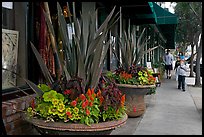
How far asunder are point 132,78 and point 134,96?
426 mm

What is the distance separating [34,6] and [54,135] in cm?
217

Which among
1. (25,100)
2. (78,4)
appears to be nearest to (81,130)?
(25,100)

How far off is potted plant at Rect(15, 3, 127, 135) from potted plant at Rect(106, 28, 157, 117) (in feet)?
8.75

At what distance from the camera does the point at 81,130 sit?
293 centimetres

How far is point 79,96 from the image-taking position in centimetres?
314

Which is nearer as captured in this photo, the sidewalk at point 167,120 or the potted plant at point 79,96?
the potted plant at point 79,96

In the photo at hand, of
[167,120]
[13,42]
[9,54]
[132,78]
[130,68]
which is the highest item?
[13,42]

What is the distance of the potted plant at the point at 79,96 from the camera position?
9.84 feet

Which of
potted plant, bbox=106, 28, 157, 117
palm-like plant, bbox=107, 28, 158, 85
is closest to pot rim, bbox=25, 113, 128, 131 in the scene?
potted plant, bbox=106, 28, 157, 117

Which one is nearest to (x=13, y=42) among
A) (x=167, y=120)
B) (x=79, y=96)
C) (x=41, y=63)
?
(x=41, y=63)

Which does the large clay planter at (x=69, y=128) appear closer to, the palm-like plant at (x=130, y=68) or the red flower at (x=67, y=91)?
the red flower at (x=67, y=91)

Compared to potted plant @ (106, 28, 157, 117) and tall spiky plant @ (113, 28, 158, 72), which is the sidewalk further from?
tall spiky plant @ (113, 28, 158, 72)

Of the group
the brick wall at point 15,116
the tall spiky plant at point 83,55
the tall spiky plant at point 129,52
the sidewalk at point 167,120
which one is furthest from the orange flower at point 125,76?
the tall spiky plant at point 83,55

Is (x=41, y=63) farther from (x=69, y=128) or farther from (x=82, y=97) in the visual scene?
(x=69, y=128)
